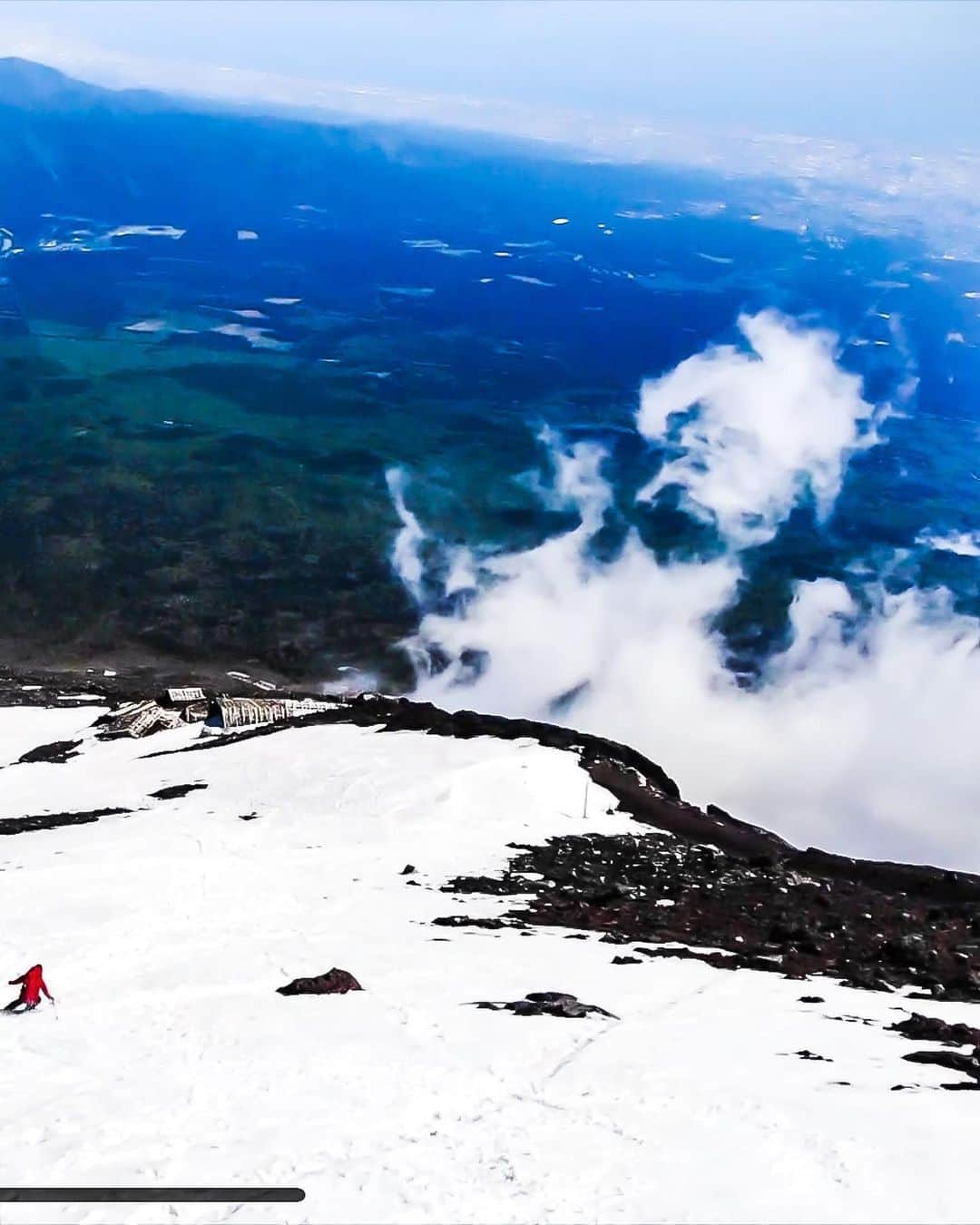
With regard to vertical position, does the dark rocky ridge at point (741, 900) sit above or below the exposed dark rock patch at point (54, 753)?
above

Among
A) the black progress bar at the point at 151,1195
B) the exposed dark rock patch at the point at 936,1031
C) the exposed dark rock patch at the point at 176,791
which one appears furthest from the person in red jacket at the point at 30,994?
the exposed dark rock patch at the point at 176,791

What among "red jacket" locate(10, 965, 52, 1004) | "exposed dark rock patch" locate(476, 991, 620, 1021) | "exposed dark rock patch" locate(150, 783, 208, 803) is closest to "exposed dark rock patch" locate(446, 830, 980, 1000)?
"exposed dark rock patch" locate(476, 991, 620, 1021)

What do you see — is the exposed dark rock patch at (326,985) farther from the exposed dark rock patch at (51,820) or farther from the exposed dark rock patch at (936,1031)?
the exposed dark rock patch at (51,820)

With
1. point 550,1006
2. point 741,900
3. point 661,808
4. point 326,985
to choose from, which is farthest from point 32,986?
point 661,808

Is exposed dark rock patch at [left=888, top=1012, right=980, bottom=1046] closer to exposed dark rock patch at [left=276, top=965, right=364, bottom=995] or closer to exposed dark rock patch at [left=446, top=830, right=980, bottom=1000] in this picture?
exposed dark rock patch at [left=446, top=830, right=980, bottom=1000]

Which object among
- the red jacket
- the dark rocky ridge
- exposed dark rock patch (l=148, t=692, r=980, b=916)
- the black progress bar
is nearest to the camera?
the black progress bar

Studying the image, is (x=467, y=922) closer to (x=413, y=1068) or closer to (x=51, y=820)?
(x=413, y=1068)
